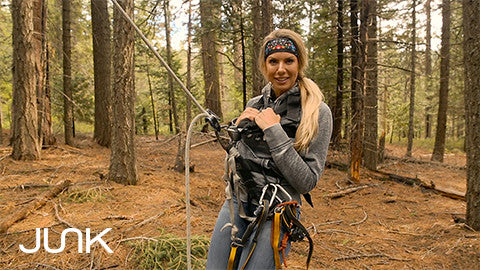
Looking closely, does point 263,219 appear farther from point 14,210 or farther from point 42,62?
point 42,62

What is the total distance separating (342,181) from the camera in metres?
10.0

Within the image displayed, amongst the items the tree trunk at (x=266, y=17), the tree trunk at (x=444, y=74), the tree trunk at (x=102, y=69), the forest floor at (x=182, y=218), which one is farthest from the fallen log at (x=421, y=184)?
the tree trunk at (x=102, y=69)

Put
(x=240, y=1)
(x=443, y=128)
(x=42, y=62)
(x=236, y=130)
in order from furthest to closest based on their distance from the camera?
(x=443, y=128) < (x=240, y=1) < (x=42, y=62) < (x=236, y=130)

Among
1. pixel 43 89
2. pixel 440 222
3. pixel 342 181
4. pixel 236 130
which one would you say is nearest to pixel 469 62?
pixel 440 222

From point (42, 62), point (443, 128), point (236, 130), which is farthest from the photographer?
point (443, 128)

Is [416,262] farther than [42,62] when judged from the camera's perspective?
No

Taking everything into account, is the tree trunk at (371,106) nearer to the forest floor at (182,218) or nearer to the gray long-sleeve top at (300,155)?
the forest floor at (182,218)

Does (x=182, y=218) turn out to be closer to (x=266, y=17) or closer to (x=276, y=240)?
(x=276, y=240)

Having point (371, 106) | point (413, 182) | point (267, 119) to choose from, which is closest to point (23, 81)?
point (267, 119)

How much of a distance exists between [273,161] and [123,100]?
16.7 feet

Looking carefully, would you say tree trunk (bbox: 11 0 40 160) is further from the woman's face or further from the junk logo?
the woman's face

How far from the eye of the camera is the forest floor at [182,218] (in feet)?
13.9

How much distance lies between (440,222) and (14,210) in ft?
24.6

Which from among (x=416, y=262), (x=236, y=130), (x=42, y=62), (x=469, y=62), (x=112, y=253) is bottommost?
(x=416, y=262)
